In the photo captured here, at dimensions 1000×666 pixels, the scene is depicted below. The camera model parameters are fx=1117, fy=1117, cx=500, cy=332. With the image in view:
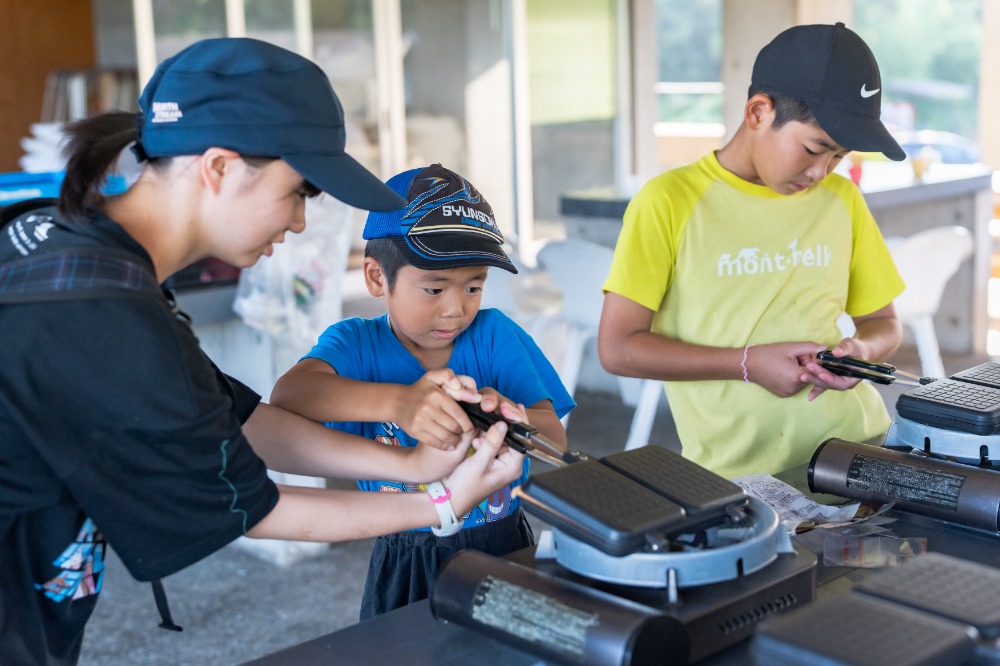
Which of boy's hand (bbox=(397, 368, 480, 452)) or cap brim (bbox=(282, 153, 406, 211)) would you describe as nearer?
cap brim (bbox=(282, 153, 406, 211))

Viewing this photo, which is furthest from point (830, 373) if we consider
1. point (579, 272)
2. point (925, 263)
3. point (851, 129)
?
point (925, 263)

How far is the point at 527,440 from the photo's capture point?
1176mm

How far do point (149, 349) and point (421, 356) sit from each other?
23.5 inches

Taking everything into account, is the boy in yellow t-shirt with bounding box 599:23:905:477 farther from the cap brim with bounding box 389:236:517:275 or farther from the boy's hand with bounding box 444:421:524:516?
the boy's hand with bounding box 444:421:524:516

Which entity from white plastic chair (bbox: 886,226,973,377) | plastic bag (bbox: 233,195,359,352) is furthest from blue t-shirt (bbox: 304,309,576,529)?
white plastic chair (bbox: 886,226,973,377)

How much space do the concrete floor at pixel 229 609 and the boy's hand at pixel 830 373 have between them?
1.53m

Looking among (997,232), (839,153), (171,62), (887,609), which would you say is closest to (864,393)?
(839,153)

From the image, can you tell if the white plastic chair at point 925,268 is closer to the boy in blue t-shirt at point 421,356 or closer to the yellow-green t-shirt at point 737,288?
the yellow-green t-shirt at point 737,288

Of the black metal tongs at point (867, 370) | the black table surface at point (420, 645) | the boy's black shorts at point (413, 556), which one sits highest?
the black metal tongs at point (867, 370)

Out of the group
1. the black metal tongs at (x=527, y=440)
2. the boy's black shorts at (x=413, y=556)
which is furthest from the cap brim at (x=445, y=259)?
the boy's black shorts at (x=413, y=556)

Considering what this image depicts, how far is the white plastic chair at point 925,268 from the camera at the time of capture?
3.99m

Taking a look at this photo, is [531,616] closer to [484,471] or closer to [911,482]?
[484,471]

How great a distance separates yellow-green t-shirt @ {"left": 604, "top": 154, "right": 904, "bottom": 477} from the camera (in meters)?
1.76

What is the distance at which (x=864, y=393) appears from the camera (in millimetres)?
1878
